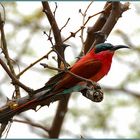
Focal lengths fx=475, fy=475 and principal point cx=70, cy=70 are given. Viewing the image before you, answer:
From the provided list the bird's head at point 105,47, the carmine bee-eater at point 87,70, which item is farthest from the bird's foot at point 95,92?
the bird's head at point 105,47

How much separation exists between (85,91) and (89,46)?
1.99ft

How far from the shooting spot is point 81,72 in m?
2.81

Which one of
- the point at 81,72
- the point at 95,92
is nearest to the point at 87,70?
the point at 81,72

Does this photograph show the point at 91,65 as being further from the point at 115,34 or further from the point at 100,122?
the point at 100,122

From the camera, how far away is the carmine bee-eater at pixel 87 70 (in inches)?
102

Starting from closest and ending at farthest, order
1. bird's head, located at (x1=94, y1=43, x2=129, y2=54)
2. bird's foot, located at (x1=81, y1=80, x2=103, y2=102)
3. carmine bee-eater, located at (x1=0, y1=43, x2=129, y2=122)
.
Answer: bird's foot, located at (x1=81, y1=80, x2=103, y2=102) < carmine bee-eater, located at (x1=0, y1=43, x2=129, y2=122) < bird's head, located at (x1=94, y1=43, x2=129, y2=54)

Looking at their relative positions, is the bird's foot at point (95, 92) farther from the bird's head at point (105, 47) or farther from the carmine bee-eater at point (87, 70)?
the bird's head at point (105, 47)

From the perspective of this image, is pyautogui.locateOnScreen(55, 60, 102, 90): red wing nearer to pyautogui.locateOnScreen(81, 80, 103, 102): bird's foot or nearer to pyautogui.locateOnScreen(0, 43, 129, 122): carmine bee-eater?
pyautogui.locateOnScreen(0, 43, 129, 122): carmine bee-eater

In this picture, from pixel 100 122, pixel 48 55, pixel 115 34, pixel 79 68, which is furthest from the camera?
pixel 100 122

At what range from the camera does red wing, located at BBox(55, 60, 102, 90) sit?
263cm

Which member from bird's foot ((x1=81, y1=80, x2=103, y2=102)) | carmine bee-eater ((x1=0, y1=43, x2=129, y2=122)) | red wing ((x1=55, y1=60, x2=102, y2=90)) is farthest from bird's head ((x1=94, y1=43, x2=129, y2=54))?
bird's foot ((x1=81, y1=80, x2=103, y2=102))

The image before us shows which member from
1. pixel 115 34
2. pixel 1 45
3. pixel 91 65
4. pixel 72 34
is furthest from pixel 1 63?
pixel 115 34

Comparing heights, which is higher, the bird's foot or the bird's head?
the bird's head

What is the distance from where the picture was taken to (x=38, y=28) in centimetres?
629
